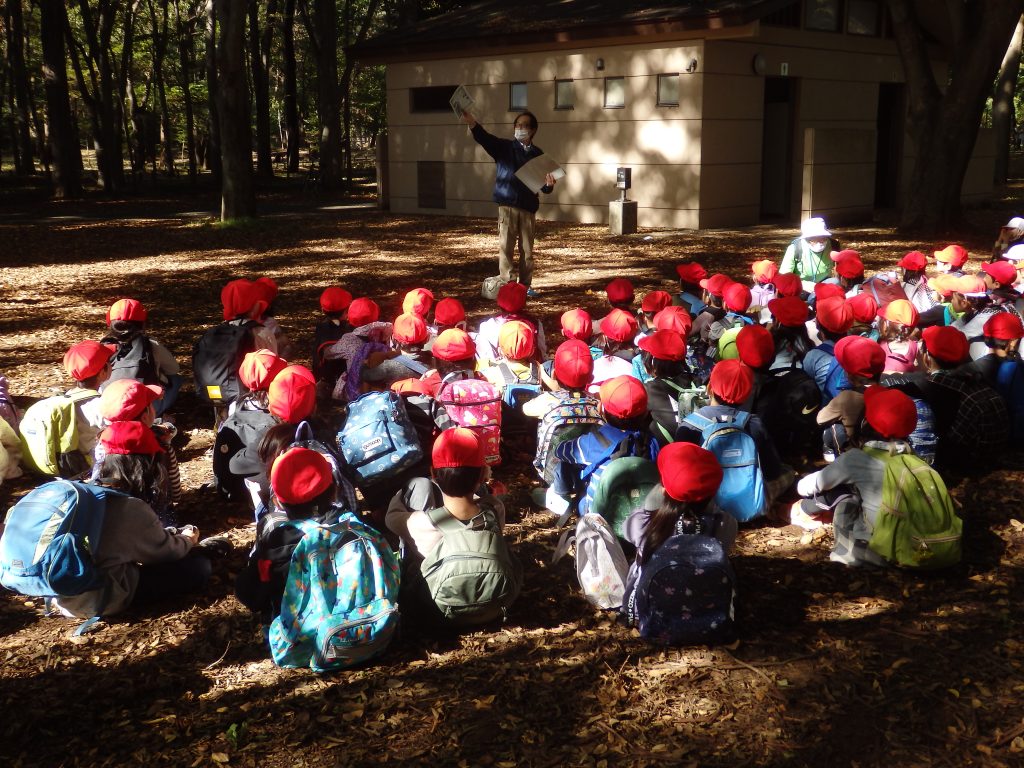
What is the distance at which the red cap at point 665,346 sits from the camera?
18.2 ft

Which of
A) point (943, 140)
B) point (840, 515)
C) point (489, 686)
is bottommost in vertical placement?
point (489, 686)

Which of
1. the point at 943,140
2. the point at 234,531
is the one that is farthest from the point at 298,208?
the point at 234,531

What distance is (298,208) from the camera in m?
22.7

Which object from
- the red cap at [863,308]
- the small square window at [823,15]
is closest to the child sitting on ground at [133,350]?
the red cap at [863,308]

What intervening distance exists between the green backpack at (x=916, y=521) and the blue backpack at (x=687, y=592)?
3.28 ft

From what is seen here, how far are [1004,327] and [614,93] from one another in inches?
525

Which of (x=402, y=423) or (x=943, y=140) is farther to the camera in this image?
(x=943, y=140)

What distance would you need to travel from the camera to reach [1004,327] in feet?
19.2

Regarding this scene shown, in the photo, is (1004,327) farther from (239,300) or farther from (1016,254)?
(239,300)

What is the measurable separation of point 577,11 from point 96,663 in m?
17.6

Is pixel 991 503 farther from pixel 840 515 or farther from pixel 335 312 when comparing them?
pixel 335 312

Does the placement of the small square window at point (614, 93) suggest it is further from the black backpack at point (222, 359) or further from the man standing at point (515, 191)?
the black backpack at point (222, 359)

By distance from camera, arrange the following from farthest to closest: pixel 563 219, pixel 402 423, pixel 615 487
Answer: pixel 563 219
pixel 402 423
pixel 615 487

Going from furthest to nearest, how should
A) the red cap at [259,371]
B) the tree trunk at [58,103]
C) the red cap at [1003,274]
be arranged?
the tree trunk at [58,103], the red cap at [1003,274], the red cap at [259,371]
